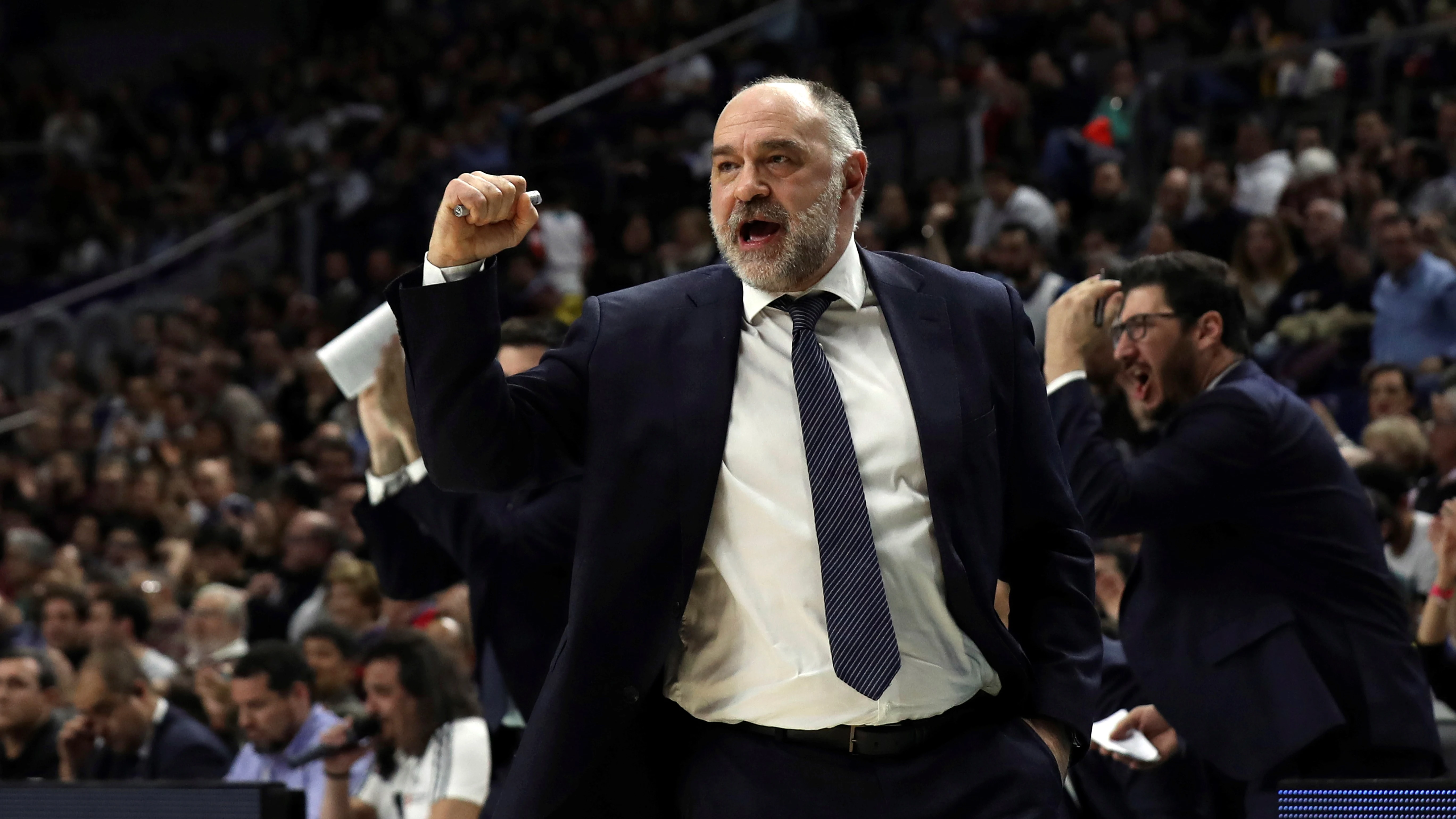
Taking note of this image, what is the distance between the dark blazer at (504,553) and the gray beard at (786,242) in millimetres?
1424

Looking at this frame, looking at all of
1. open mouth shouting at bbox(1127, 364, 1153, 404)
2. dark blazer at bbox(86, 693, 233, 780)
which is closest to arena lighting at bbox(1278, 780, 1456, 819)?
open mouth shouting at bbox(1127, 364, 1153, 404)

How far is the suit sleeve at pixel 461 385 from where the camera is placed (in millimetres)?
2244

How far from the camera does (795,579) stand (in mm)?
2359

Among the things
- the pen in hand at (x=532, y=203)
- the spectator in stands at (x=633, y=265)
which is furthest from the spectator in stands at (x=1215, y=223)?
the pen in hand at (x=532, y=203)

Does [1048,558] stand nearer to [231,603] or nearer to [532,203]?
[532,203]

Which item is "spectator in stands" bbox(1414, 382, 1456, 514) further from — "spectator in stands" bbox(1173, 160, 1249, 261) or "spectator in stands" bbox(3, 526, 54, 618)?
"spectator in stands" bbox(3, 526, 54, 618)

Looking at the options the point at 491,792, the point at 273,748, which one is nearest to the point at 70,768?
the point at 273,748

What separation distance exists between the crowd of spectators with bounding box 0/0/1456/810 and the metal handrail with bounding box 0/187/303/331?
0.70ft

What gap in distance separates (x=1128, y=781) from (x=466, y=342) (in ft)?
7.45

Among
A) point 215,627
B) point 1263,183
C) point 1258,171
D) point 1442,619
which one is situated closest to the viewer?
point 1442,619

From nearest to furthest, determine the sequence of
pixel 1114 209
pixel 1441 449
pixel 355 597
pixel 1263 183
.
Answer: pixel 1441 449 < pixel 355 597 < pixel 1263 183 < pixel 1114 209

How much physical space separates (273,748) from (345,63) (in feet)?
40.6

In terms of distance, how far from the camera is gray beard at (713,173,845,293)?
2.49 m

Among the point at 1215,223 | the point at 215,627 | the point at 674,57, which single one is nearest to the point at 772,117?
the point at 215,627
